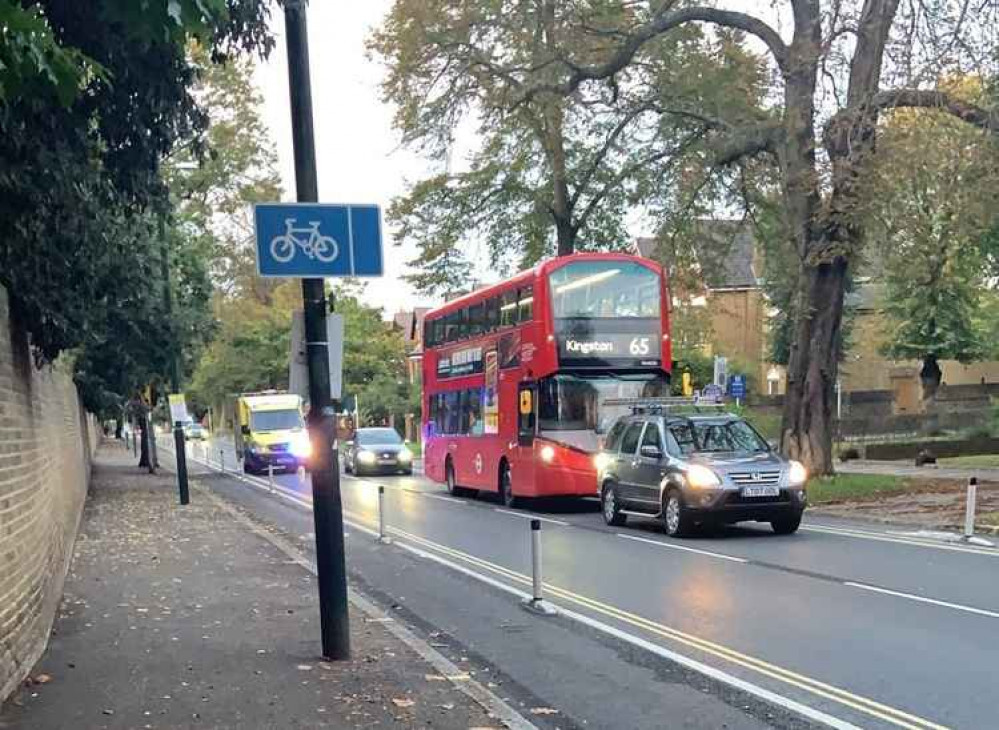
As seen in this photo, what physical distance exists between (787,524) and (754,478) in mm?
1095

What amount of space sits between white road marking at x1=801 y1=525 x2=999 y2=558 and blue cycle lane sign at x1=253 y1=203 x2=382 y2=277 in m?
8.71

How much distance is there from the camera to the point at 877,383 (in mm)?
64188

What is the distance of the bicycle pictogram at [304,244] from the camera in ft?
22.4

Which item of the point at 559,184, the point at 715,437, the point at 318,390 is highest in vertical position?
the point at 559,184

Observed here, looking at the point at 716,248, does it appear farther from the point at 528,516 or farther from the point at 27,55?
the point at 27,55

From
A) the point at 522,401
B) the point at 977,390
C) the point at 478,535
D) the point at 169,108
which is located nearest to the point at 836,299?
the point at 522,401

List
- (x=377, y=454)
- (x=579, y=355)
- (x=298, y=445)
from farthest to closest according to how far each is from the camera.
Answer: (x=298, y=445) → (x=377, y=454) → (x=579, y=355)

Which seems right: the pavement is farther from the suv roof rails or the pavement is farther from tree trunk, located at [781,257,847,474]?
tree trunk, located at [781,257,847,474]

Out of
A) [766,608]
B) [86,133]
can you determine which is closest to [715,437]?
[766,608]

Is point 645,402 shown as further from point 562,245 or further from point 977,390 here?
point 977,390

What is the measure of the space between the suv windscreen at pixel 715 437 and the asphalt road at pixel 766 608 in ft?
4.16

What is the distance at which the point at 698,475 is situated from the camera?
547 inches

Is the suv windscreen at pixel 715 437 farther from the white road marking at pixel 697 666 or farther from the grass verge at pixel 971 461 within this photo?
the grass verge at pixel 971 461

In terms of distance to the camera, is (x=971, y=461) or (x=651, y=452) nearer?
(x=651, y=452)
